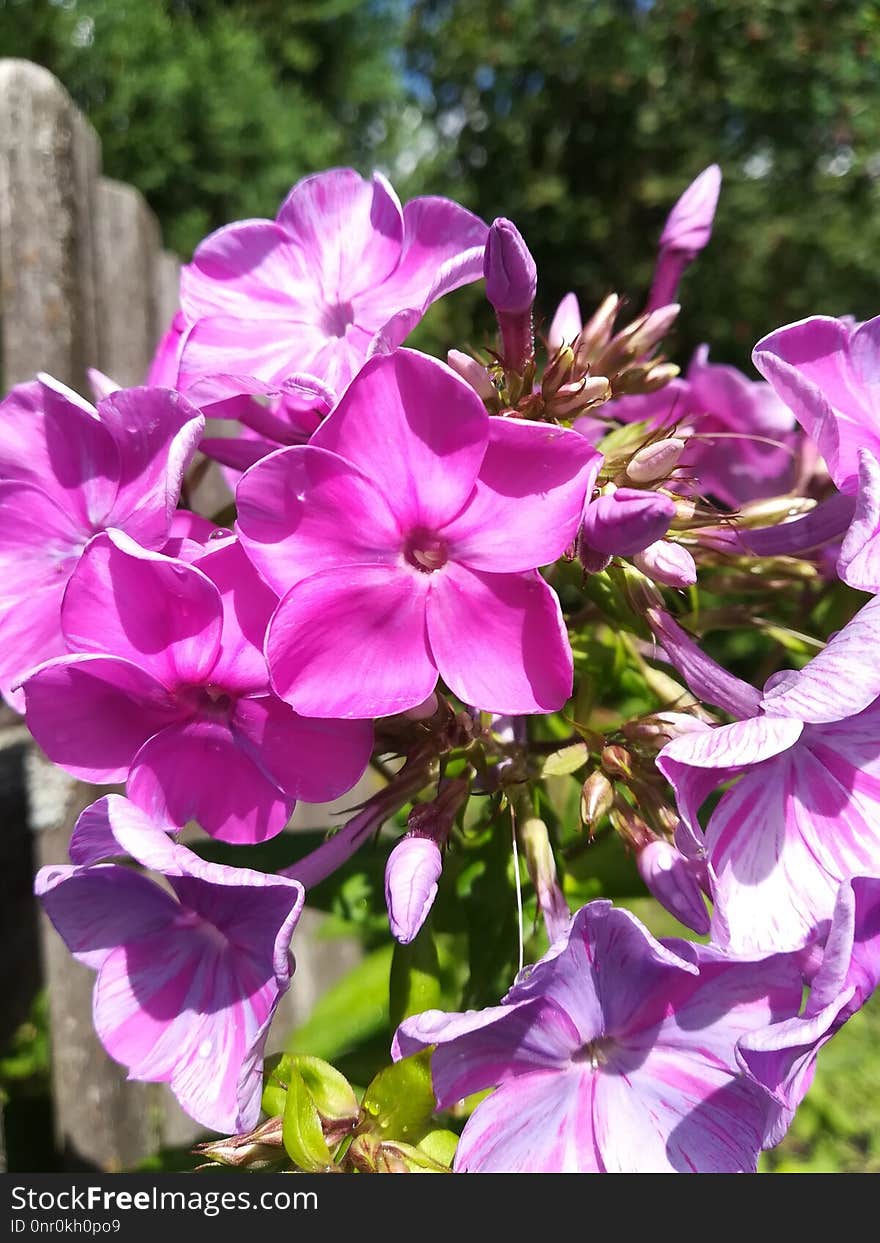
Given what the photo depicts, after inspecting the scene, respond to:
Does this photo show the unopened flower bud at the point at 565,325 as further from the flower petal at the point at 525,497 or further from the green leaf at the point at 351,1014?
the green leaf at the point at 351,1014

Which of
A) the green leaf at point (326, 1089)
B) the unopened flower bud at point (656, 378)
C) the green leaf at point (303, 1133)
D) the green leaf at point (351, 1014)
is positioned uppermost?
the unopened flower bud at point (656, 378)

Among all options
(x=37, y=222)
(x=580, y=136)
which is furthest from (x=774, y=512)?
(x=580, y=136)

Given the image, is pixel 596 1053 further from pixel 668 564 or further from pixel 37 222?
pixel 37 222

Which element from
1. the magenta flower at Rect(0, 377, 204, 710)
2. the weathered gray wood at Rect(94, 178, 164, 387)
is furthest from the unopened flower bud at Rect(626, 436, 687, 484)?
the weathered gray wood at Rect(94, 178, 164, 387)

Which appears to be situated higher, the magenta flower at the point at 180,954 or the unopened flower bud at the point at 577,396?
the unopened flower bud at the point at 577,396

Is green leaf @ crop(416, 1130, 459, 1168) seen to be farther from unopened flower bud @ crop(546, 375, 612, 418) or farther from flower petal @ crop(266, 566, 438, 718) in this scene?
unopened flower bud @ crop(546, 375, 612, 418)

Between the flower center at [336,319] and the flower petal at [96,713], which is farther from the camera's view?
the flower center at [336,319]

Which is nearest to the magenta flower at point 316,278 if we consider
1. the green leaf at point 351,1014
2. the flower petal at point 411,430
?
the flower petal at point 411,430
